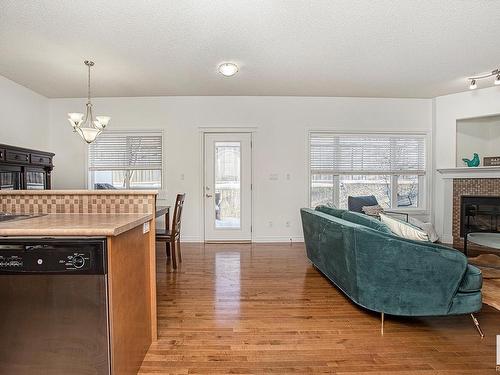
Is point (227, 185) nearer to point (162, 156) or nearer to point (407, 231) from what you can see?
point (162, 156)

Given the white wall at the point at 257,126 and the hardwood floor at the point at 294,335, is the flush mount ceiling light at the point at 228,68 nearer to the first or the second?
the white wall at the point at 257,126

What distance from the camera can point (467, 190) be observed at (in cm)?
459

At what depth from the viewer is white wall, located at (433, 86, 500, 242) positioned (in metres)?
4.57

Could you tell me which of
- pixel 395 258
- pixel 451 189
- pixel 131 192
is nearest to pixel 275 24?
pixel 131 192

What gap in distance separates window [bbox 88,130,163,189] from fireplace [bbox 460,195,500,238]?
5.26 m

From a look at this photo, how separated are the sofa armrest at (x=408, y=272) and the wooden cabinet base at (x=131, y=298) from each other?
1507 millimetres

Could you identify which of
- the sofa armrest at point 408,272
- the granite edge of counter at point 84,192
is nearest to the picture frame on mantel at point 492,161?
the sofa armrest at point 408,272

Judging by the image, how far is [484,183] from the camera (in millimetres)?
4445

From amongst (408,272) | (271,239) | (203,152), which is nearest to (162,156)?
(203,152)

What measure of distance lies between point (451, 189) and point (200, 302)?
4.67 metres

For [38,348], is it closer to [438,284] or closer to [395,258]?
[395,258]

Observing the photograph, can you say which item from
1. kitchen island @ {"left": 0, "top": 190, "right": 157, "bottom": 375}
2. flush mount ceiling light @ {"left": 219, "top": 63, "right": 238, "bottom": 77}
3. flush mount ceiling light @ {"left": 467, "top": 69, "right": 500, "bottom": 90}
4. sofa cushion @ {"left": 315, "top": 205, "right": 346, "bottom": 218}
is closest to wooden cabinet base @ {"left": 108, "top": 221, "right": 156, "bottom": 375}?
kitchen island @ {"left": 0, "top": 190, "right": 157, "bottom": 375}

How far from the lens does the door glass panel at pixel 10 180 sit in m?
3.25

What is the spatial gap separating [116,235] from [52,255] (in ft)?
0.89
